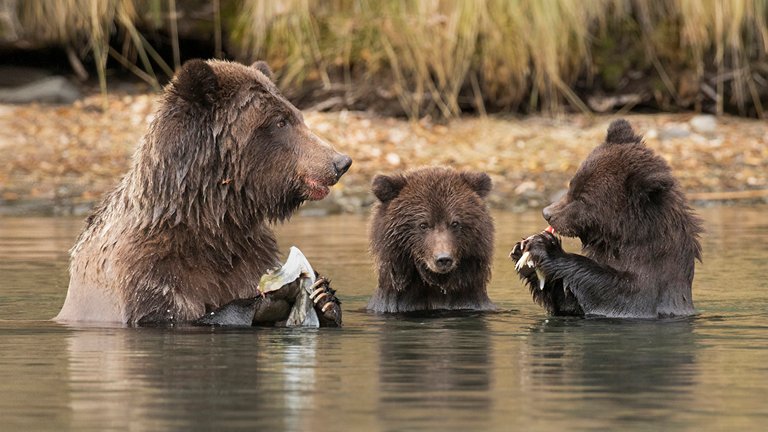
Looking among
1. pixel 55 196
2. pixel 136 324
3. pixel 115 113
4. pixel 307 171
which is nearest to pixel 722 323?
pixel 307 171

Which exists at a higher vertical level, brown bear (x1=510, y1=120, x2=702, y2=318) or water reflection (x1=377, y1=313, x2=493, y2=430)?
brown bear (x1=510, y1=120, x2=702, y2=318)

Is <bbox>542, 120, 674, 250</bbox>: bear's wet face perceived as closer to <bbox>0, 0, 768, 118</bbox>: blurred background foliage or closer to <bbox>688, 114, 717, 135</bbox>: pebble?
<bbox>0, 0, 768, 118</bbox>: blurred background foliage

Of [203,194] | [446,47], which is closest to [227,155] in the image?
[203,194]

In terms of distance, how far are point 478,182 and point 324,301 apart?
2186 millimetres

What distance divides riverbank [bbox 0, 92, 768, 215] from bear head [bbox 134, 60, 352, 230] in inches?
332

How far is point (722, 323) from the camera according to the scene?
8828mm

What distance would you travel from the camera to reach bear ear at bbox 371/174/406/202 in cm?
1004

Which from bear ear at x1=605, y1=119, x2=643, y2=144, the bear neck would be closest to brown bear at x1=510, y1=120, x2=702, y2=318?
bear ear at x1=605, y1=119, x2=643, y2=144

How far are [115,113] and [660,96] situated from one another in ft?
23.2

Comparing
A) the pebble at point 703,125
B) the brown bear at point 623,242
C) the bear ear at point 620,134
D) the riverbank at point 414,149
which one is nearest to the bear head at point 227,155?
the brown bear at point 623,242

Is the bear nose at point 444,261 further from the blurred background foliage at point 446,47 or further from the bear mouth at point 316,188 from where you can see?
the blurred background foliage at point 446,47

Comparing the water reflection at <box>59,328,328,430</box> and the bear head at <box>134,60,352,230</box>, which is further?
the bear head at <box>134,60,352,230</box>

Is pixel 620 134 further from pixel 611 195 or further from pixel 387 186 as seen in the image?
pixel 387 186

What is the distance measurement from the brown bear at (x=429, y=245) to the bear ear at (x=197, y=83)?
2095mm
